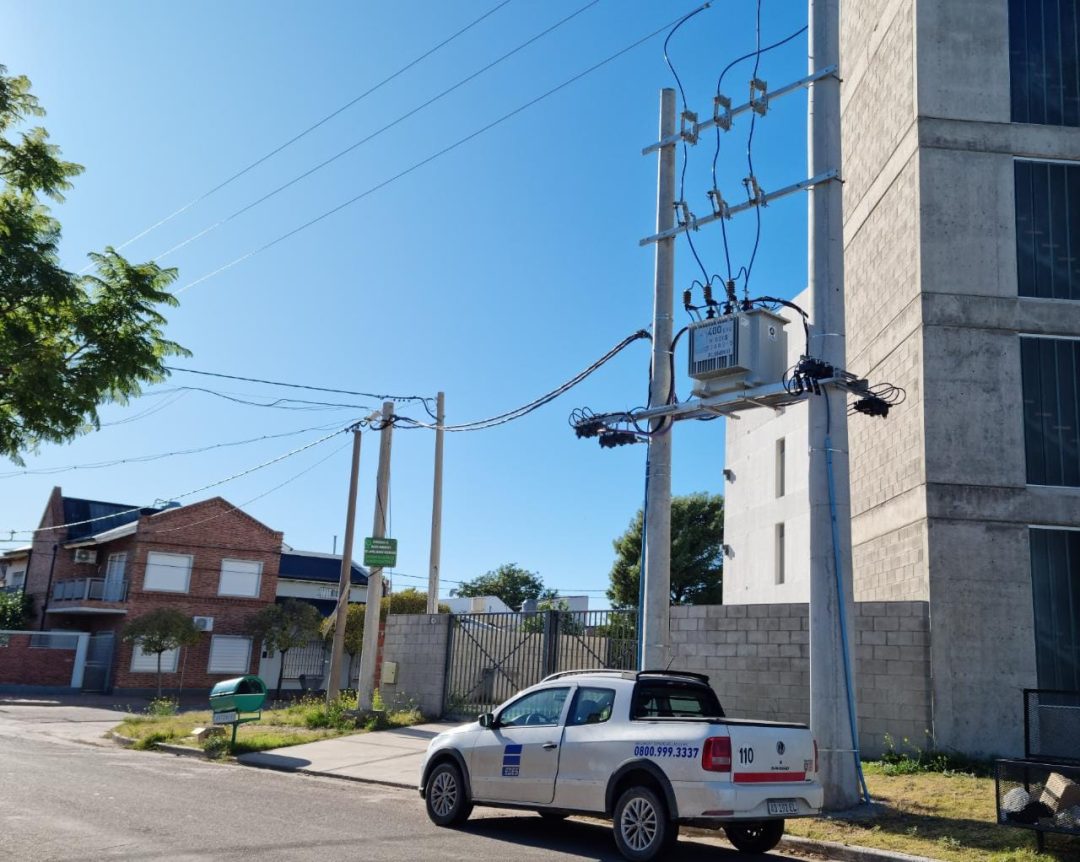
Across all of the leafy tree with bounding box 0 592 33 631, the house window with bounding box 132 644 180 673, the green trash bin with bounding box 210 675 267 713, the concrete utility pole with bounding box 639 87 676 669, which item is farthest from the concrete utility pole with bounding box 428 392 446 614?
the leafy tree with bounding box 0 592 33 631

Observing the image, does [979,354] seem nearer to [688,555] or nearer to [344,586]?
[344,586]

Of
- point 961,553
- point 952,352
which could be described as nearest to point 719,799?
point 961,553

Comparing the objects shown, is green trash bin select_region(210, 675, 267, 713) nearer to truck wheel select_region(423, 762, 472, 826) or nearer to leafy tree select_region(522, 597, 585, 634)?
leafy tree select_region(522, 597, 585, 634)

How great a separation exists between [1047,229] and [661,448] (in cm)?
782

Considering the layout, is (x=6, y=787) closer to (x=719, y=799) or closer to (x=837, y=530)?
(x=719, y=799)

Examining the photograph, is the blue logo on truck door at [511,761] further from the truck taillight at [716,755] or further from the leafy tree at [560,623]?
the leafy tree at [560,623]

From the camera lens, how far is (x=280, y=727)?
20.5 metres

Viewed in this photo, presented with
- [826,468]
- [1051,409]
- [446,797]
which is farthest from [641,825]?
[1051,409]

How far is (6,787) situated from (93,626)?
37.0 m

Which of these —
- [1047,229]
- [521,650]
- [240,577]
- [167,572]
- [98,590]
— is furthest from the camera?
[240,577]

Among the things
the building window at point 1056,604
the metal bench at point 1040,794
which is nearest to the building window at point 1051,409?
the building window at point 1056,604

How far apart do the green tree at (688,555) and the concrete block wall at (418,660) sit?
2748 cm

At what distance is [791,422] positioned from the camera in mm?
26469

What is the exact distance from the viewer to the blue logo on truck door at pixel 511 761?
9.80 metres
